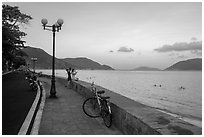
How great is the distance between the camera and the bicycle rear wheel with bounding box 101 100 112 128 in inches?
223

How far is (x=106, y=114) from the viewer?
19.4 ft

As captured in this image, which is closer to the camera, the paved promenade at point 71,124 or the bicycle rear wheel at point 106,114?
the paved promenade at point 71,124

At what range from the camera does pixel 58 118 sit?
6.88 m

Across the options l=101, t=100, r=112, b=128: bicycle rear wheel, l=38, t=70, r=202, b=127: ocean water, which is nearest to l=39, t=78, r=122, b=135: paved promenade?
l=101, t=100, r=112, b=128: bicycle rear wheel

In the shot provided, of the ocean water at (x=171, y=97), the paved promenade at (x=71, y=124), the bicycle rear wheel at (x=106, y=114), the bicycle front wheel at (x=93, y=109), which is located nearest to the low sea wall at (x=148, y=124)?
the bicycle rear wheel at (x=106, y=114)

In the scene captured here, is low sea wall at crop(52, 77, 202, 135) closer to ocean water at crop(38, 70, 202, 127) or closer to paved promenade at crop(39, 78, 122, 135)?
paved promenade at crop(39, 78, 122, 135)

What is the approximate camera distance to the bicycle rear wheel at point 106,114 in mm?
5676

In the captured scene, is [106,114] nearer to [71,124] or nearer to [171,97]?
[71,124]

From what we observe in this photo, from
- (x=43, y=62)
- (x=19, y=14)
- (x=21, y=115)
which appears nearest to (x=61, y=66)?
(x=43, y=62)

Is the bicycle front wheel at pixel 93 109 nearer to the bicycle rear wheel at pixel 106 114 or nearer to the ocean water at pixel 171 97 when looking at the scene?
the bicycle rear wheel at pixel 106 114

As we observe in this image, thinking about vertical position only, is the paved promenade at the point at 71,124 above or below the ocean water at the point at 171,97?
above

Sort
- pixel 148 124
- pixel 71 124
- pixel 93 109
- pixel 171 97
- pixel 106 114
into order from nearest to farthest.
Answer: pixel 148 124, pixel 106 114, pixel 71 124, pixel 93 109, pixel 171 97

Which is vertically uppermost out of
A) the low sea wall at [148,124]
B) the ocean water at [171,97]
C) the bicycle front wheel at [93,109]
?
the low sea wall at [148,124]

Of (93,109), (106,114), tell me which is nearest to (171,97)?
(93,109)
